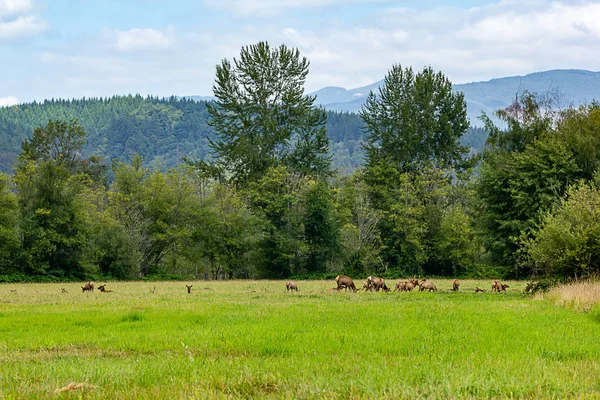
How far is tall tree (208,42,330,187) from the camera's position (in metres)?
66.6

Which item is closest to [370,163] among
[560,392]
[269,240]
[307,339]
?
[269,240]

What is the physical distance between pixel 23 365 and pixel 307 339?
18.4ft

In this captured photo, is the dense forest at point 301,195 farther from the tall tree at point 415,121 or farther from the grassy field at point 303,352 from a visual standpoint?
the grassy field at point 303,352

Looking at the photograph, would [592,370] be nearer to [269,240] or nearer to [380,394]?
[380,394]

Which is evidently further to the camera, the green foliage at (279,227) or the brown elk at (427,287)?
the green foliage at (279,227)

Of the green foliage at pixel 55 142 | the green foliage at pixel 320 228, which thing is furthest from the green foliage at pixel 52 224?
the green foliage at pixel 55 142

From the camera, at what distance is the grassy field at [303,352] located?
750 centimetres

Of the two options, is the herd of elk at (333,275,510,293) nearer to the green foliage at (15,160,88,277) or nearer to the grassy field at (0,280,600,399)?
the grassy field at (0,280,600,399)

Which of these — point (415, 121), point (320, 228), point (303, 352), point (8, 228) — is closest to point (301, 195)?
point (320, 228)

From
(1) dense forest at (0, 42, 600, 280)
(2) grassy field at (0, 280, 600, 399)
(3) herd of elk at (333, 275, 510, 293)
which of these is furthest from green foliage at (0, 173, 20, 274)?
(2) grassy field at (0, 280, 600, 399)

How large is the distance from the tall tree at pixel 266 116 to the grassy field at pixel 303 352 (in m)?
47.1

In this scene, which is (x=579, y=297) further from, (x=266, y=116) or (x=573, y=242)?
(x=266, y=116)

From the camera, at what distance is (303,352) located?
432 inches

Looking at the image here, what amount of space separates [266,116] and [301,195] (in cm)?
1156
